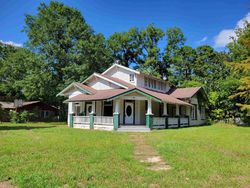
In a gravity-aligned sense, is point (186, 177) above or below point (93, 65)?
below

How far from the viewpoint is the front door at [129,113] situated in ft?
77.7

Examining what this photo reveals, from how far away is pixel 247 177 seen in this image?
6488 mm

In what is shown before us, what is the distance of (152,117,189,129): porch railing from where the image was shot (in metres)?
22.1

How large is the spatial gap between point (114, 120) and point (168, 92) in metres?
13.0

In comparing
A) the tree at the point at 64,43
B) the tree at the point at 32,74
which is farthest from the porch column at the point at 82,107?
the tree at the point at 32,74

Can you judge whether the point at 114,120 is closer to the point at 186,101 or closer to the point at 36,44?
the point at 186,101

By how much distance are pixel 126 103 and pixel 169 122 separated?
4510 millimetres

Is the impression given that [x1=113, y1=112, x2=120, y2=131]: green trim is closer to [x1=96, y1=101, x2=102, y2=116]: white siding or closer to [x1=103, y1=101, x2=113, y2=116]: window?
[x1=103, y1=101, x2=113, y2=116]: window

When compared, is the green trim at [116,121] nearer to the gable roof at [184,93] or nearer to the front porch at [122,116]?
the front porch at [122,116]

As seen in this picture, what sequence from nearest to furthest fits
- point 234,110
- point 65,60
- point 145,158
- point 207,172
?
1. point 207,172
2. point 145,158
3. point 234,110
4. point 65,60

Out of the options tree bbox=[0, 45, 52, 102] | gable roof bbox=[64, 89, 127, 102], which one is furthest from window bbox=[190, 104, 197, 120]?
tree bbox=[0, 45, 52, 102]

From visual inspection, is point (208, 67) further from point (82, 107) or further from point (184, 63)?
point (82, 107)

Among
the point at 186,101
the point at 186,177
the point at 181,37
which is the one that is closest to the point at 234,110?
the point at 186,101

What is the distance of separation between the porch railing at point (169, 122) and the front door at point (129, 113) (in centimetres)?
275
